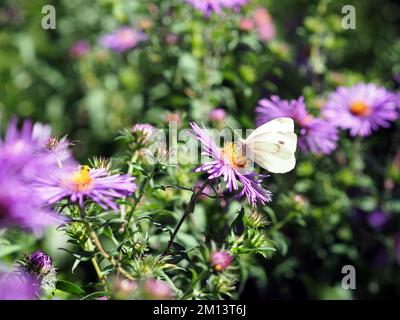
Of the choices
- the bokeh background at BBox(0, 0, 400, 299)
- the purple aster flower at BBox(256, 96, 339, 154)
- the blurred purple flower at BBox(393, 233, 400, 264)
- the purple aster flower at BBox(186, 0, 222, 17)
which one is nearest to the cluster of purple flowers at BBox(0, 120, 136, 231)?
the bokeh background at BBox(0, 0, 400, 299)

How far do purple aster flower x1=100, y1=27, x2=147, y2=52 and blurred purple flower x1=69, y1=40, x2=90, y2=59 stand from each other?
18 cm

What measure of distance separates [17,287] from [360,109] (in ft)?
5.31

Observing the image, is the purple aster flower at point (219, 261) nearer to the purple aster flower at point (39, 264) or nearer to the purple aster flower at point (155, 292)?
the purple aster flower at point (155, 292)

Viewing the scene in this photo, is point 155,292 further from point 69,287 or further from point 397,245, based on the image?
point 397,245

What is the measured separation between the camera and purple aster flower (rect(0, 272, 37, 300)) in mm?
988

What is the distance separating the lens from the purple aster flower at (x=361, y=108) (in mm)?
2117

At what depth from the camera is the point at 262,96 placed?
236 centimetres

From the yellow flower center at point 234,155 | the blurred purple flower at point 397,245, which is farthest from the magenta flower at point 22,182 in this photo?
the blurred purple flower at point 397,245

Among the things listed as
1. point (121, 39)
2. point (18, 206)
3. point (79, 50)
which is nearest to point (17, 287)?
point (18, 206)

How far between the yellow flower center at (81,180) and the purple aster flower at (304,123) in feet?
2.78

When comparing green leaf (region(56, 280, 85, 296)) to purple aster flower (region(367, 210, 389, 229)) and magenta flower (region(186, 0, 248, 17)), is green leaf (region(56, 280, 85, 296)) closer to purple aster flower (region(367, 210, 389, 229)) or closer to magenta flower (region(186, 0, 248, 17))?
magenta flower (region(186, 0, 248, 17))

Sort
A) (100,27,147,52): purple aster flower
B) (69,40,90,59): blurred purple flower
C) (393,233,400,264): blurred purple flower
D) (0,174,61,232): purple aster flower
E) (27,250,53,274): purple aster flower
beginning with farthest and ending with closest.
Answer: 1. (69,40,90,59): blurred purple flower
2. (100,27,147,52): purple aster flower
3. (393,233,400,264): blurred purple flower
4. (27,250,53,274): purple aster flower
5. (0,174,61,232): purple aster flower
